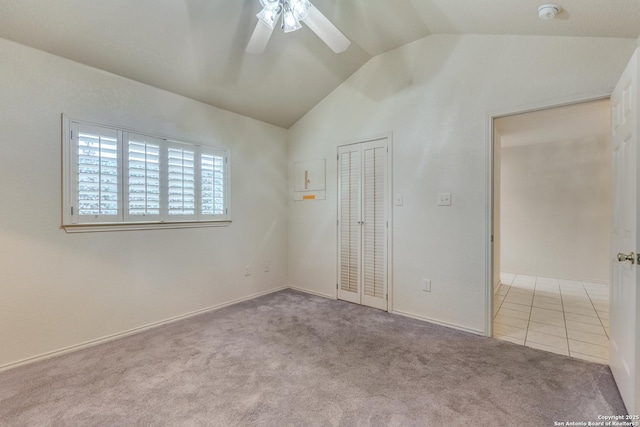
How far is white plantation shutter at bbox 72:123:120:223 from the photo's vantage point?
96.6 inches

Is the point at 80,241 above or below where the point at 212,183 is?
below

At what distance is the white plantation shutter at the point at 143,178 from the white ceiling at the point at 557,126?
3.84 metres

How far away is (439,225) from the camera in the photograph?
296 centimetres

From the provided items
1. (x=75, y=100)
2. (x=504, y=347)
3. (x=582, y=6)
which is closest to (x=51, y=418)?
(x=75, y=100)

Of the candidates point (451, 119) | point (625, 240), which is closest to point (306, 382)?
point (625, 240)

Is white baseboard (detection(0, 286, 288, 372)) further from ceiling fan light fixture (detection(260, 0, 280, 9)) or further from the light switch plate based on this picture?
ceiling fan light fixture (detection(260, 0, 280, 9))

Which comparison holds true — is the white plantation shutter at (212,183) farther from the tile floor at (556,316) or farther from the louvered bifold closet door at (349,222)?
the tile floor at (556,316)

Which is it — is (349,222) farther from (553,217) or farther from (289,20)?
(553,217)

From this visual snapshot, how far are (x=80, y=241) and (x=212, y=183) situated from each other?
1.38 metres

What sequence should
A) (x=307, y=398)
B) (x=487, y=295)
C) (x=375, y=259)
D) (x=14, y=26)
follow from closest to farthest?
(x=307, y=398) → (x=14, y=26) → (x=487, y=295) → (x=375, y=259)

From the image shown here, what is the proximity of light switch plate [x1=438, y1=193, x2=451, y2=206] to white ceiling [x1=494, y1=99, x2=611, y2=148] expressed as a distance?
50.1 inches

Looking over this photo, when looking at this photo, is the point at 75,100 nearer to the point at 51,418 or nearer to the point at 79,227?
the point at 79,227

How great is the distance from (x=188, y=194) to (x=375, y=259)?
2290 millimetres

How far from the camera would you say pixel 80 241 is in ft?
8.13
